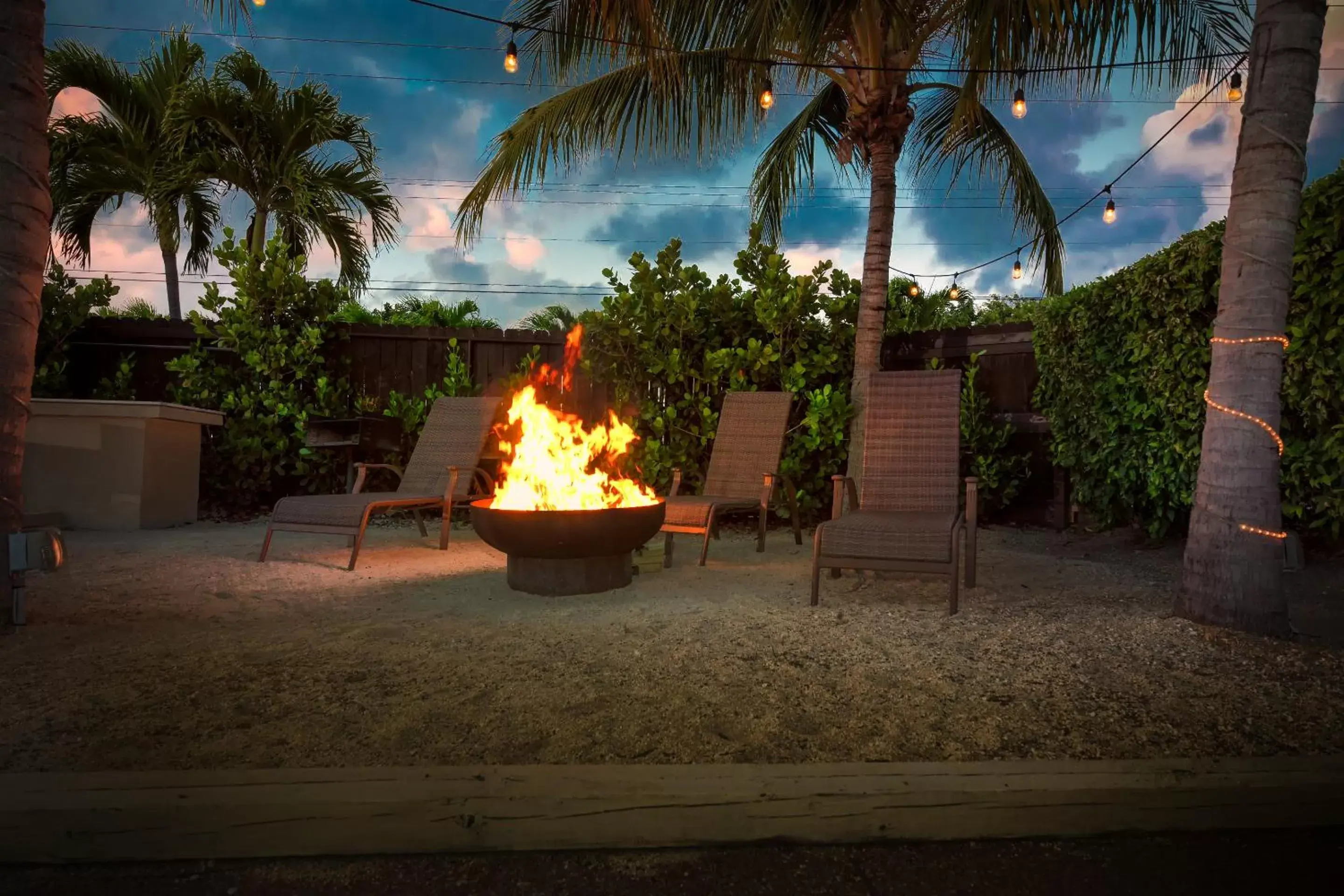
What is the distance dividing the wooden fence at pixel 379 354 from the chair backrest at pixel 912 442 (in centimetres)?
350

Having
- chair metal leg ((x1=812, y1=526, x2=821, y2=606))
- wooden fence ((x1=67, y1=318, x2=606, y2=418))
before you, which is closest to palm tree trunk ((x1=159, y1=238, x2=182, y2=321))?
wooden fence ((x1=67, y1=318, x2=606, y2=418))

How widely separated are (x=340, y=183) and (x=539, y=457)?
31.3 ft

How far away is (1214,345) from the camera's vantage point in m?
3.35

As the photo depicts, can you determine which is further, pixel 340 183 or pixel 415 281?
pixel 415 281

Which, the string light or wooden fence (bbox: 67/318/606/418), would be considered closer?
the string light

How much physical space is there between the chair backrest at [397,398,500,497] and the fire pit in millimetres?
774

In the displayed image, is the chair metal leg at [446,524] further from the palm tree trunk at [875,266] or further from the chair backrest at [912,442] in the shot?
the palm tree trunk at [875,266]

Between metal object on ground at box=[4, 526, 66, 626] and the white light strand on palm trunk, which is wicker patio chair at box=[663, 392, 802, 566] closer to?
the white light strand on palm trunk

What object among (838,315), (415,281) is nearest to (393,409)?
(838,315)

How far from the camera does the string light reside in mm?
6156

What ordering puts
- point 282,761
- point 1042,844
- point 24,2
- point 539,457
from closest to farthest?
1. point 1042,844
2. point 282,761
3. point 24,2
4. point 539,457

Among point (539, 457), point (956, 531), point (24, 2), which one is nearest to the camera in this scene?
point (24, 2)

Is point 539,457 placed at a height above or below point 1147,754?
above

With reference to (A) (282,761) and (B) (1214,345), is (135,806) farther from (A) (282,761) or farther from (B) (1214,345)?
(B) (1214,345)
